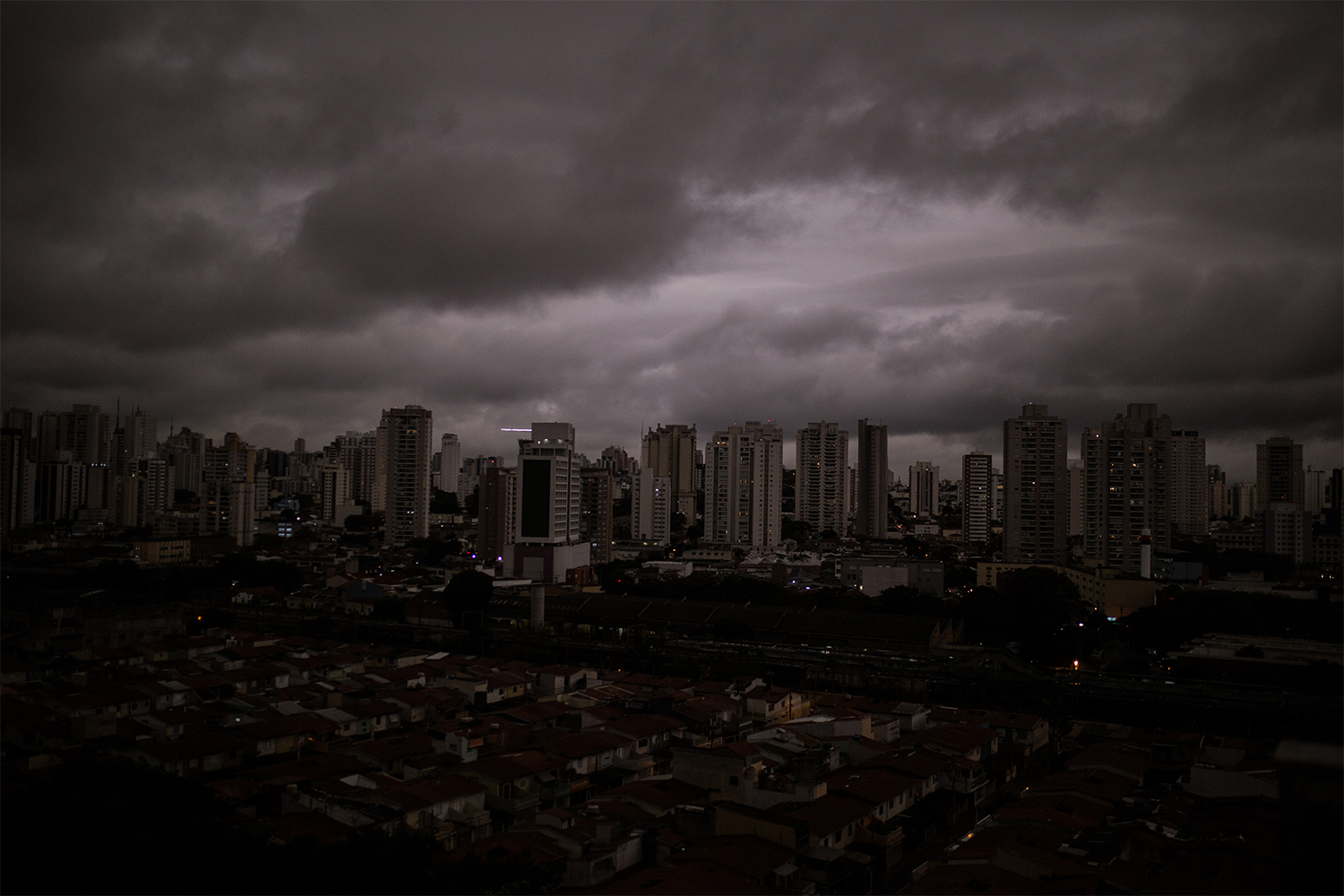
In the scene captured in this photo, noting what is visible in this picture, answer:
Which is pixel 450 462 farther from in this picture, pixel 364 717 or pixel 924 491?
pixel 364 717

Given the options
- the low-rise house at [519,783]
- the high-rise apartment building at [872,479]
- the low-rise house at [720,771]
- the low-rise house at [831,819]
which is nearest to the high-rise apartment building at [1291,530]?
the high-rise apartment building at [872,479]

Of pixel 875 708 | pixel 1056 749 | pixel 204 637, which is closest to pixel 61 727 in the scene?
pixel 204 637

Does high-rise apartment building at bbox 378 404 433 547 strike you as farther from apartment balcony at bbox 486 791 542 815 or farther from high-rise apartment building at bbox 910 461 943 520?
high-rise apartment building at bbox 910 461 943 520

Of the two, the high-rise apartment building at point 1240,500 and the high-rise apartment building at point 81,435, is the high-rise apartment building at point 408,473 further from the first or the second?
the high-rise apartment building at point 1240,500

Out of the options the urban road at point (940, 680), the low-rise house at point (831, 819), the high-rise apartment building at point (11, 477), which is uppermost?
the high-rise apartment building at point (11, 477)

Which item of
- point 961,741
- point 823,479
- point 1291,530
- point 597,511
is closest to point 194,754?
point 961,741

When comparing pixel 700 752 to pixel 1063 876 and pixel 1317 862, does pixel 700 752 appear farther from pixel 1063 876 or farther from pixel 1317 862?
pixel 1317 862
